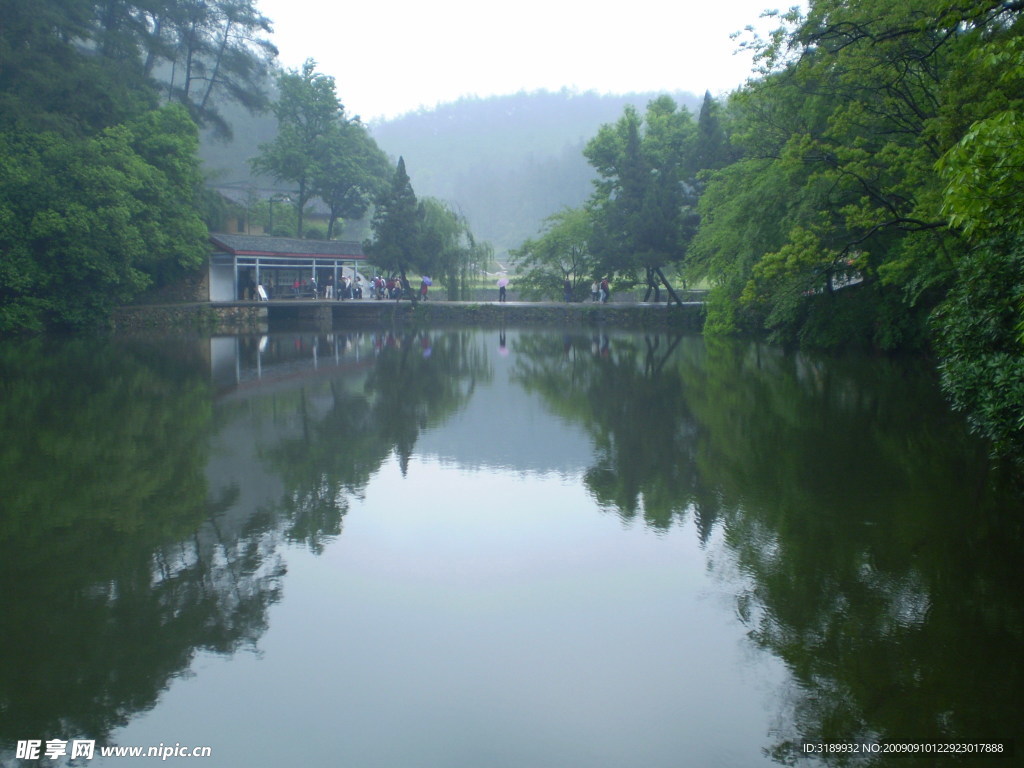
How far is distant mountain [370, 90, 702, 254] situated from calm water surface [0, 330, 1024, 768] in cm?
7958

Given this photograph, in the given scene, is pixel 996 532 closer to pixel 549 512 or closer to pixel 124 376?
pixel 549 512

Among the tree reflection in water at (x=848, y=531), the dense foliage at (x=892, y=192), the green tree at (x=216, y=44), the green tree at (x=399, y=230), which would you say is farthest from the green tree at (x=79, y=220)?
the tree reflection in water at (x=848, y=531)

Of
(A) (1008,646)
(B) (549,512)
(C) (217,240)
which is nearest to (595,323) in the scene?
(C) (217,240)

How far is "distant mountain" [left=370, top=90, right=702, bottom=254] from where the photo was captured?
305ft

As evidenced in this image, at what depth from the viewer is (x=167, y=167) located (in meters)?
33.9

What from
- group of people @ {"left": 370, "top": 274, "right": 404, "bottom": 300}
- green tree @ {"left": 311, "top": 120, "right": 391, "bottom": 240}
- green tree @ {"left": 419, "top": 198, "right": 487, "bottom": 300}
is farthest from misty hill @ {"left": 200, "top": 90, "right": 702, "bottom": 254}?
green tree @ {"left": 419, "top": 198, "right": 487, "bottom": 300}

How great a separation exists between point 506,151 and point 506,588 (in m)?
115

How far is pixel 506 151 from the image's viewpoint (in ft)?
382

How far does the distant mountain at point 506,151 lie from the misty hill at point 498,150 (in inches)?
4.9

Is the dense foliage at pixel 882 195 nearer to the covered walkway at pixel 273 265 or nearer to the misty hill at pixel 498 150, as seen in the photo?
the covered walkway at pixel 273 265

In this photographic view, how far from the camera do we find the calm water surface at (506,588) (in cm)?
449

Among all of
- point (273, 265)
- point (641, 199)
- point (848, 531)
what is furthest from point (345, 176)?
point (848, 531)

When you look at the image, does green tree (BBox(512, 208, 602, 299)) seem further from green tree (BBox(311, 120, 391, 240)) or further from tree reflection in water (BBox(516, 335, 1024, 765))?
tree reflection in water (BBox(516, 335, 1024, 765))

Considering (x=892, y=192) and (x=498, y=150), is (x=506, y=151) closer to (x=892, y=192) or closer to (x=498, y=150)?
(x=498, y=150)
